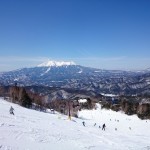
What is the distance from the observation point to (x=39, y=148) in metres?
28.3

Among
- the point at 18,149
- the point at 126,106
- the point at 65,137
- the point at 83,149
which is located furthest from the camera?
the point at 126,106

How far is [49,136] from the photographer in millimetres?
36156

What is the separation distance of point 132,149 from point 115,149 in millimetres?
2968

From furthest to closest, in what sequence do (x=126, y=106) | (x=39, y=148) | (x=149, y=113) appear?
1. (x=126, y=106)
2. (x=149, y=113)
3. (x=39, y=148)

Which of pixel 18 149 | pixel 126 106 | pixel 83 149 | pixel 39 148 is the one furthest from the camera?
pixel 126 106

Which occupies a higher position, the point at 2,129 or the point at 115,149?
the point at 2,129

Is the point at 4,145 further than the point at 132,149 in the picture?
No

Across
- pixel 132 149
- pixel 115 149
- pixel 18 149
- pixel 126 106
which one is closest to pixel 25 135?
pixel 18 149

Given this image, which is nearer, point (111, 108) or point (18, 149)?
point (18, 149)

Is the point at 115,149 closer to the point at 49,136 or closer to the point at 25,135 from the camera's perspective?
the point at 49,136

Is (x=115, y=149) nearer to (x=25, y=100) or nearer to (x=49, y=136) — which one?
(x=49, y=136)

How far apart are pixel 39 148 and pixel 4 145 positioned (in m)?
3.62

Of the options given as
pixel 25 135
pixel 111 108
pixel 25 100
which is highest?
pixel 25 135

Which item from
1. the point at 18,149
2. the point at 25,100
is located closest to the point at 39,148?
the point at 18,149
